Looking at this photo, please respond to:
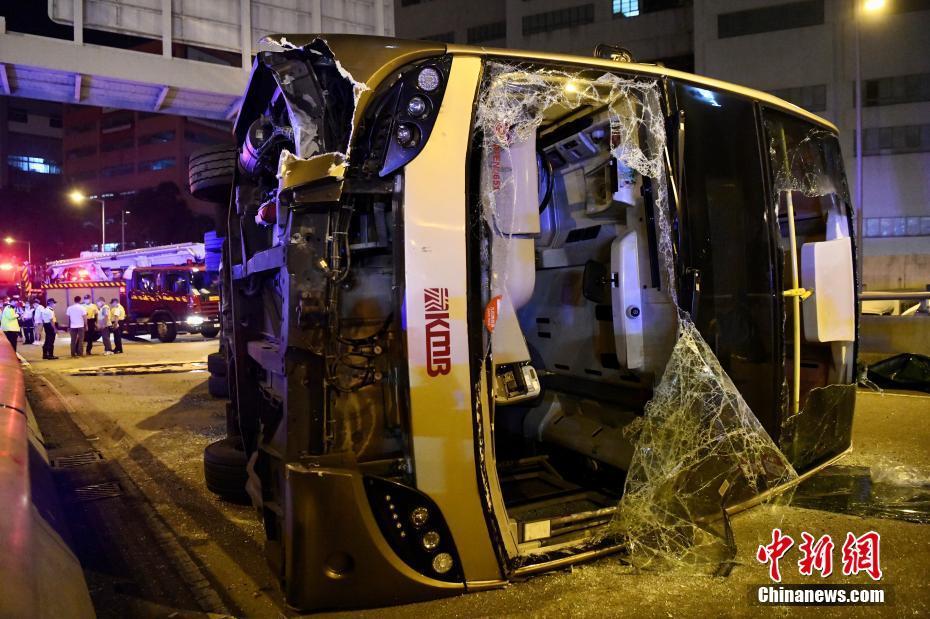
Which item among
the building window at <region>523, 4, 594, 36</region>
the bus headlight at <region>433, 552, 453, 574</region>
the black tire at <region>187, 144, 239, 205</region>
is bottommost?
Answer: the bus headlight at <region>433, 552, 453, 574</region>

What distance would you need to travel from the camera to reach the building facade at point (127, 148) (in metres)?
58.1

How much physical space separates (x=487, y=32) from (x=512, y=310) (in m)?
39.7

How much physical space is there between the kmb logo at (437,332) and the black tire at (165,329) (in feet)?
64.5

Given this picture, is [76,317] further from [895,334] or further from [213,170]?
[895,334]

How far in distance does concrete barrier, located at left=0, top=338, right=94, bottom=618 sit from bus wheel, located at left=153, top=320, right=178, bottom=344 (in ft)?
58.2

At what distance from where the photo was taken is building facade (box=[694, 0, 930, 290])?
95.9ft

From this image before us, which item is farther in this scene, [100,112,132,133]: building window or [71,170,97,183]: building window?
[71,170,97,183]: building window

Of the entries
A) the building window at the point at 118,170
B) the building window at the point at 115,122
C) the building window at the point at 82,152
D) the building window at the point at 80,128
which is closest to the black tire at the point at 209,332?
the building window at the point at 118,170

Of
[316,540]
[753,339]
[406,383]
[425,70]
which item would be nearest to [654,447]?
[753,339]

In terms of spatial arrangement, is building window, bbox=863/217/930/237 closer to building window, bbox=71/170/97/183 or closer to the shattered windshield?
the shattered windshield

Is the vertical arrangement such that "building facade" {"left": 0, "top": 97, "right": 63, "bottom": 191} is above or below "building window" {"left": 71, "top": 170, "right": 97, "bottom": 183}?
above

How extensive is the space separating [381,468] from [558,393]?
249 cm

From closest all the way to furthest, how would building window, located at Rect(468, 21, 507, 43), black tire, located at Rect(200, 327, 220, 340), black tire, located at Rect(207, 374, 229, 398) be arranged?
black tire, located at Rect(207, 374, 229, 398)
black tire, located at Rect(200, 327, 220, 340)
building window, located at Rect(468, 21, 507, 43)

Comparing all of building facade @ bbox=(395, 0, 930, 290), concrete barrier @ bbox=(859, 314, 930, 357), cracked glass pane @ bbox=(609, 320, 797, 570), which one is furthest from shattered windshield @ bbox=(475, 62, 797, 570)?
building facade @ bbox=(395, 0, 930, 290)
